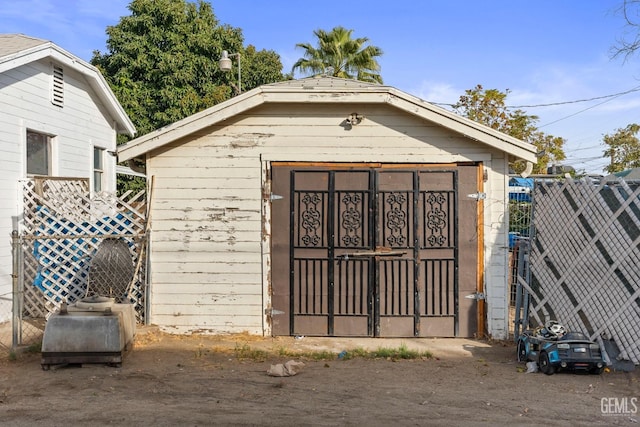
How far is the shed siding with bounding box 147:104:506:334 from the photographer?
25.0 ft

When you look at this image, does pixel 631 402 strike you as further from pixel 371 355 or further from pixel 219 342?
pixel 219 342

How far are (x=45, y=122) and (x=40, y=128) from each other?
240 millimetres

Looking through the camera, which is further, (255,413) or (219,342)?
(219,342)

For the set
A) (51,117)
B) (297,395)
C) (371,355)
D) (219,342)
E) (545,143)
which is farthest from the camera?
(545,143)

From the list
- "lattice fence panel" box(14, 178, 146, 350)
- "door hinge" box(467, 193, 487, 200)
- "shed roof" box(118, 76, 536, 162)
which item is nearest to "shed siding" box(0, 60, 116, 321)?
"lattice fence panel" box(14, 178, 146, 350)

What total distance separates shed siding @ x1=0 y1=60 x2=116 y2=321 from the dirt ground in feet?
11.6

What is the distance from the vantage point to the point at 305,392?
5.38m

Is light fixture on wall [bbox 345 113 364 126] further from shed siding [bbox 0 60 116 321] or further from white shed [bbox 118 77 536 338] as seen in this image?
shed siding [bbox 0 60 116 321]

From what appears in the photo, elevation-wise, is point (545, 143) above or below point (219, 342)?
above

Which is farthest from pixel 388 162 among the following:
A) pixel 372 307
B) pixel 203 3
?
pixel 203 3

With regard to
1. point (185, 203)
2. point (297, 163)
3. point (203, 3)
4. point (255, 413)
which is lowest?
point (255, 413)

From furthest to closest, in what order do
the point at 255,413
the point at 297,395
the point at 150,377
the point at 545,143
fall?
the point at 545,143 → the point at 150,377 → the point at 297,395 → the point at 255,413

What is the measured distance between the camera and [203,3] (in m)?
25.4

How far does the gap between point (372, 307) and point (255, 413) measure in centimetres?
304
